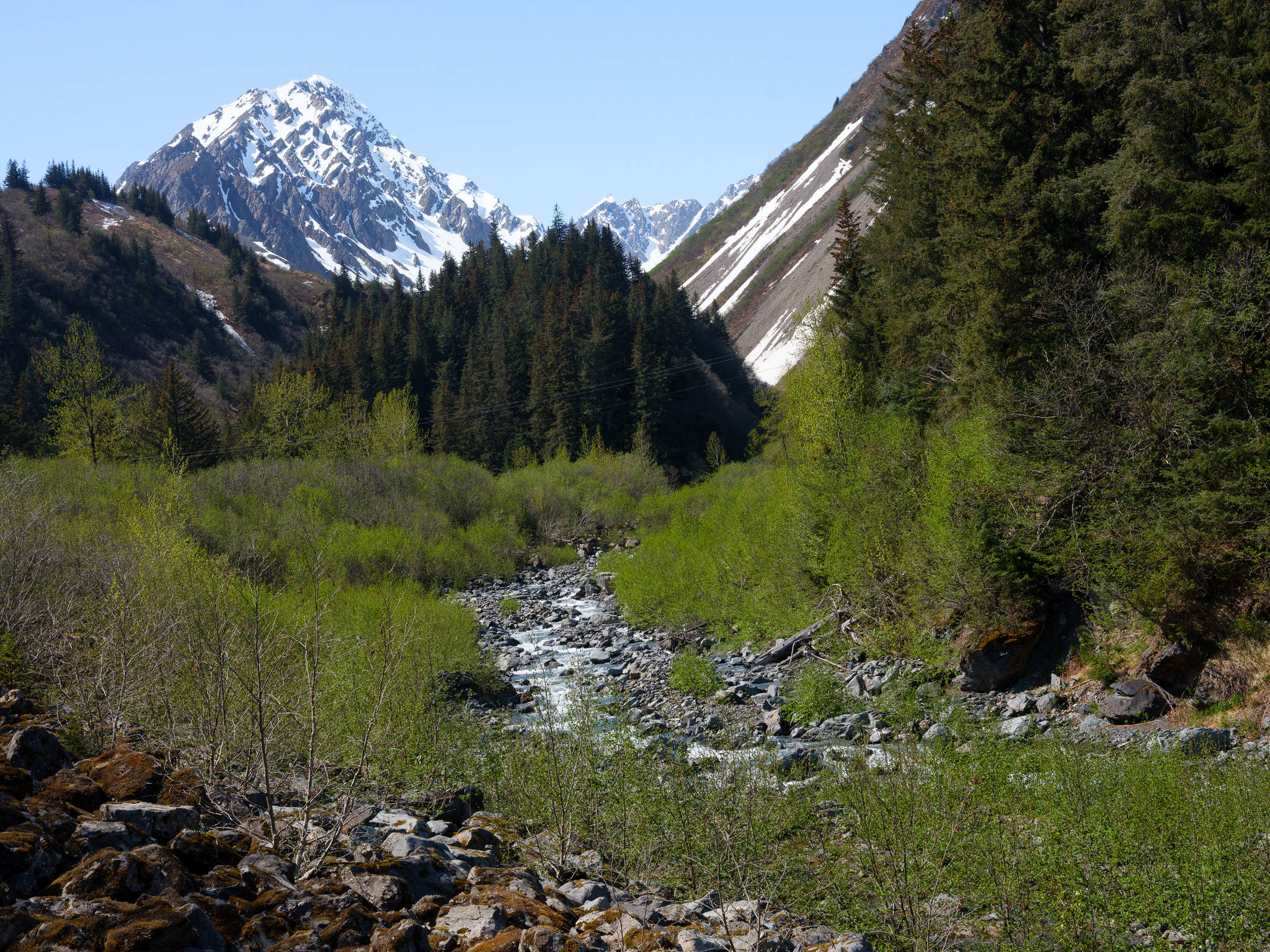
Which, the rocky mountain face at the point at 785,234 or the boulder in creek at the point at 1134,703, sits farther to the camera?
the rocky mountain face at the point at 785,234

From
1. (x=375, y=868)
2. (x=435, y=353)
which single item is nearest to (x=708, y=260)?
(x=435, y=353)

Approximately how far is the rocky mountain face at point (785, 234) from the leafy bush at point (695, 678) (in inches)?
3073

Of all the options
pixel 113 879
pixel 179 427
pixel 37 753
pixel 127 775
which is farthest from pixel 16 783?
pixel 179 427

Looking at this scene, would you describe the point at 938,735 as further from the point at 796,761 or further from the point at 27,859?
the point at 27,859

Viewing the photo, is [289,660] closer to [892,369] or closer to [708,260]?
[892,369]

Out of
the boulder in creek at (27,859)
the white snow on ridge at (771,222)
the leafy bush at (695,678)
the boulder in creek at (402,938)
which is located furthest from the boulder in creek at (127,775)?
the white snow on ridge at (771,222)

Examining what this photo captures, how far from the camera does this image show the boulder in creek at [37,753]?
5840mm

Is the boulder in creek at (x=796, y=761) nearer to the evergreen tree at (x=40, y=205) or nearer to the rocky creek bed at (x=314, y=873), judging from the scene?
the rocky creek bed at (x=314, y=873)

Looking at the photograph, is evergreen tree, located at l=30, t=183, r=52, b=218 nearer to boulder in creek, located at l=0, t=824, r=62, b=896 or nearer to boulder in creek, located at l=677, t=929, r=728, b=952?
boulder in creek, located at l=0, t=824, r=62, b=896

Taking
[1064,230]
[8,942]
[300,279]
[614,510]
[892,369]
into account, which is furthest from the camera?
[300,279]

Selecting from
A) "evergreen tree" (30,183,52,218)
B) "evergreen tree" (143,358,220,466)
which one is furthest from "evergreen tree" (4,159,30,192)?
"evergreen tree" (143,358,220,466)

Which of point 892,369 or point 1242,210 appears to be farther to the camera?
point 892,369

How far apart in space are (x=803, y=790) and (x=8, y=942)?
807cm

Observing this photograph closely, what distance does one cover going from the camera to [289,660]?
447 inches
